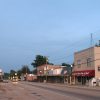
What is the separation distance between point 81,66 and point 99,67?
10924mm

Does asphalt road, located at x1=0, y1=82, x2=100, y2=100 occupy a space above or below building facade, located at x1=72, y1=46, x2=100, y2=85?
below

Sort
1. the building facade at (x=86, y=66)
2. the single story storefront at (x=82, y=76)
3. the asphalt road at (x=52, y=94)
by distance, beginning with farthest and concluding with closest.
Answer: the single story storefront at (x=82, y=76) → the building facade at (x=86, y=66) → the asphalt road at (x=52, y=94)

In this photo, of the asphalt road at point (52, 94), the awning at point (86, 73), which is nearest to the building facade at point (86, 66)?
the awning at point (86, 73)

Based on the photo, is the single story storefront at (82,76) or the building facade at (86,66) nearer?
the building facade at (86,66)

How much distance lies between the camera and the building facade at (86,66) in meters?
82.6

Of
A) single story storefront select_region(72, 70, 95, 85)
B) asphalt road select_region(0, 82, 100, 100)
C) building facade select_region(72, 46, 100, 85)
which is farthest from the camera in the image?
single story storefront select_region(72, 70, 95, 85)

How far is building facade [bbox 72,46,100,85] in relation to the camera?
3253 inches

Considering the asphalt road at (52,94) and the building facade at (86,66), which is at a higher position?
the building facade at (86,66)

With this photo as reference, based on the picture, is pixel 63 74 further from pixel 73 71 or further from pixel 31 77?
pixel 31 77

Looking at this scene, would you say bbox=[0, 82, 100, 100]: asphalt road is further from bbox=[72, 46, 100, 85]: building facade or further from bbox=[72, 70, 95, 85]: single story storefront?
bbox=[72, 70, 95, 85]: single story storefront

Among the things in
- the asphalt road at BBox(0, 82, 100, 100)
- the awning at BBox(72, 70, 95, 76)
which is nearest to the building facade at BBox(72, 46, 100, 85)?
the awning at BBox(72, 70, 95, 76)

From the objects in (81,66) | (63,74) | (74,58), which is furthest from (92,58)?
(63,74)

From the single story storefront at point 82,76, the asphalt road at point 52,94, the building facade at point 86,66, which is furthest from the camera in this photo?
the single story storefront at point 82,76

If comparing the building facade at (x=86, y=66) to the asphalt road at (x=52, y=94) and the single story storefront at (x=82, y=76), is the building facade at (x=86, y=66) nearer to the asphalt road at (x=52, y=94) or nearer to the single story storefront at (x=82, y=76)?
the single story storefront at (x=82, y=76)
